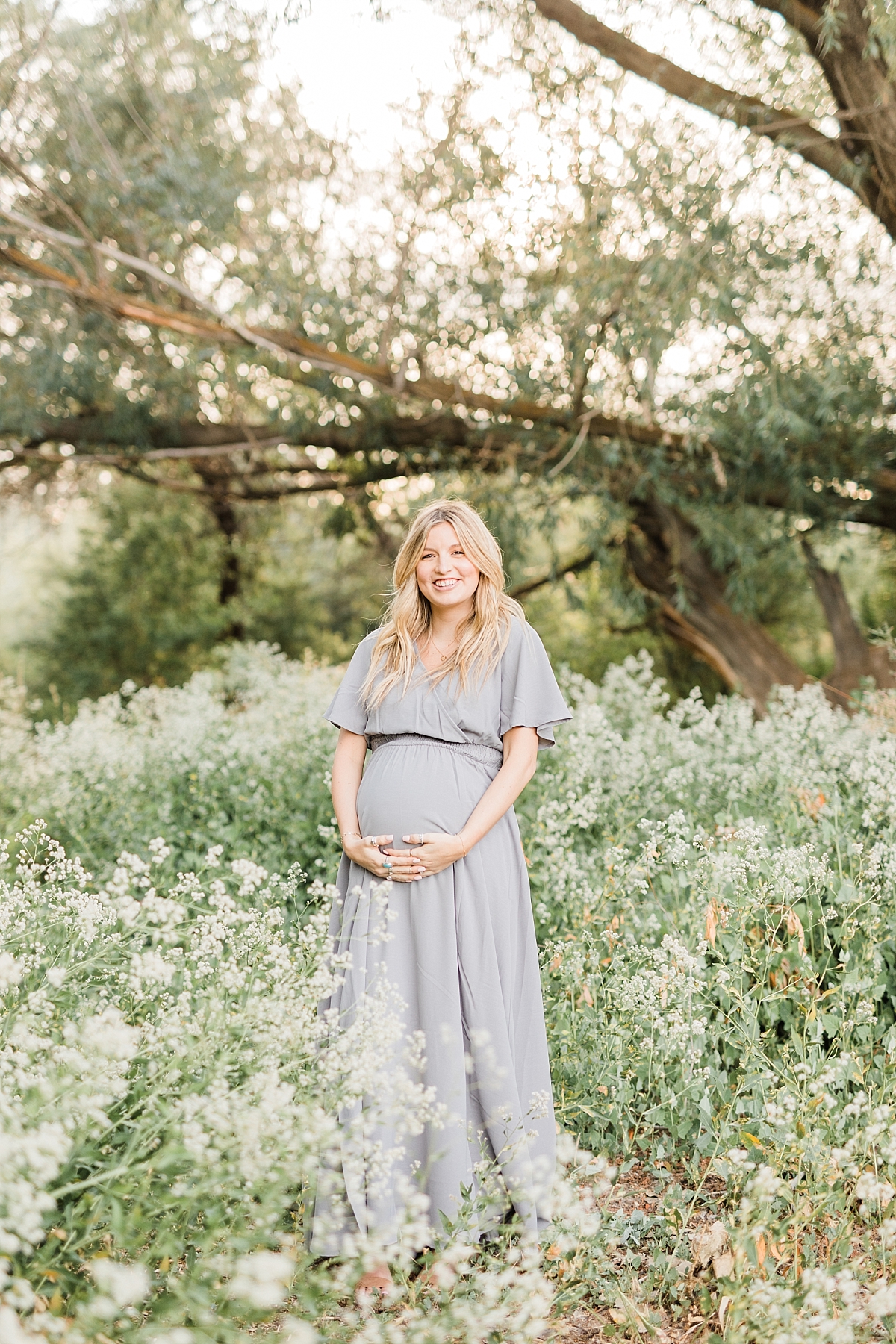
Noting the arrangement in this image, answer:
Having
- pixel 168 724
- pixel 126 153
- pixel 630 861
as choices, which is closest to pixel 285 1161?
pixel 630 861

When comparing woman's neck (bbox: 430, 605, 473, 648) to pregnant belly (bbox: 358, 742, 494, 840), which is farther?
woman's neck (bbox: 430, 605, 473, 648)

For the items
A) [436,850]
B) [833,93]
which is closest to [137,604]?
[833,93]

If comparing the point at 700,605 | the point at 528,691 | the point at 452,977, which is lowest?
the point at 452,977

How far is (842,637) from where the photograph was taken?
845 cm

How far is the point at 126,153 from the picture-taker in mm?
7738

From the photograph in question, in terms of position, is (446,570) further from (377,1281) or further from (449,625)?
(377,1281)

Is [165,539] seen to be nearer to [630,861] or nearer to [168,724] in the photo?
[168,724]

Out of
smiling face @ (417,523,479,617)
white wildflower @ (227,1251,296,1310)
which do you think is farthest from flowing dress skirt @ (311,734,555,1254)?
white wildflower @ (227,1251,296,1310)

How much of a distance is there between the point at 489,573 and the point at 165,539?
907 centimetres

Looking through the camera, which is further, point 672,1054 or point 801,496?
point 801,496

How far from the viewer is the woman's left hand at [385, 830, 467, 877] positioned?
2.87 metres

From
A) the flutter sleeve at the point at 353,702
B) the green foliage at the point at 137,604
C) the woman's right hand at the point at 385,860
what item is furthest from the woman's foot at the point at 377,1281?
the green foliage at the point at 137,604

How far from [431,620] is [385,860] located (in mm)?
853

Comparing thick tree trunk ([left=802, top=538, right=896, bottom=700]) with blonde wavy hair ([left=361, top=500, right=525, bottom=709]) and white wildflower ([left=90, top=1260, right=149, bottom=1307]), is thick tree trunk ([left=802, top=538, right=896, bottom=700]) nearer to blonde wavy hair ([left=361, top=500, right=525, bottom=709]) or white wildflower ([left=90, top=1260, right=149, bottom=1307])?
blonde wavy hair ([left=361, top=500, right=525, bottom=709])
